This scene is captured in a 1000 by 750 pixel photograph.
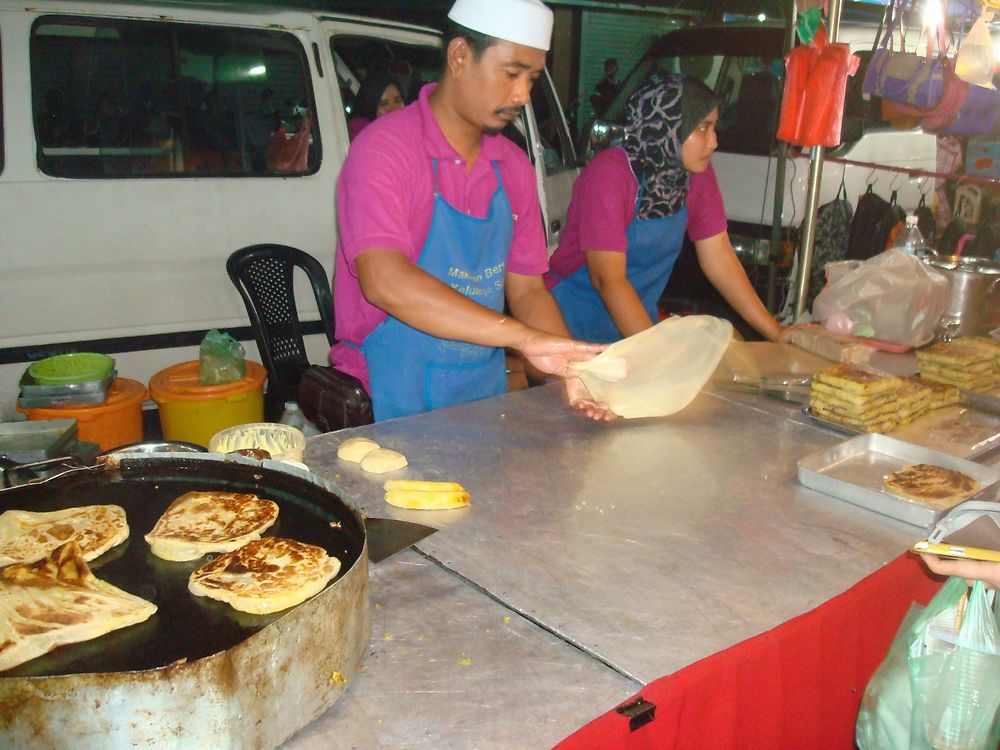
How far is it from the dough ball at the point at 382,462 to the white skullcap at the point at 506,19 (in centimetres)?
110

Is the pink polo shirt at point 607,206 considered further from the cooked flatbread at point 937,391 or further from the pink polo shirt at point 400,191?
the cooked flatbread at point 937,391

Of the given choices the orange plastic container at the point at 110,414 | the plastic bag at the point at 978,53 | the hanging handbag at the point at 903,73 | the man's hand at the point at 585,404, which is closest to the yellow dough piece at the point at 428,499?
the man's hand at the point at 585,404

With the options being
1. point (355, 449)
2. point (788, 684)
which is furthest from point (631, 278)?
point (788, 684)

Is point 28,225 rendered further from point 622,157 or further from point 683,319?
point 683,319

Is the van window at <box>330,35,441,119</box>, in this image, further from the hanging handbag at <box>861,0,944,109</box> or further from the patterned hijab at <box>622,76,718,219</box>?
the hanging handbag at <box>861,0,944,109</box>

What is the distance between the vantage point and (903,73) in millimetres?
4109

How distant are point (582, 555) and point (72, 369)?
112 inches

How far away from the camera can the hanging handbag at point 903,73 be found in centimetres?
405

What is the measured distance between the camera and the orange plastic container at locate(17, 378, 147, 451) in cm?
351

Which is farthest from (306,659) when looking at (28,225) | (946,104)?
(946,104)

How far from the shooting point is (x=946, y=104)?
164 inches

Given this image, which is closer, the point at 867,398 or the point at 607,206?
the point at 867,398

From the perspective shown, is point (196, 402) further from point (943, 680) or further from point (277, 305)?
point (943, 680)

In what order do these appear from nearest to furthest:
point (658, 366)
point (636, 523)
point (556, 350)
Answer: point (636, 523), point (556, 350), point (658, 366)
